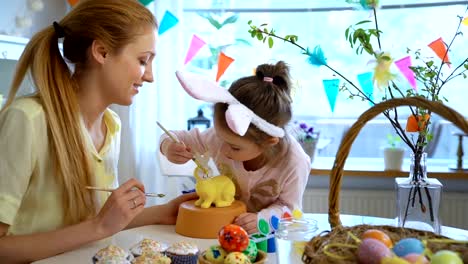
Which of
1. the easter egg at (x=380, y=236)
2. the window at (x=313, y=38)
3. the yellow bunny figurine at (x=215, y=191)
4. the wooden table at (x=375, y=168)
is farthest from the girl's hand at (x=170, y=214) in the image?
the window at (x=313, y=38)

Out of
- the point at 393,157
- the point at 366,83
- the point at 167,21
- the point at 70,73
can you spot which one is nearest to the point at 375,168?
the point at 393,157

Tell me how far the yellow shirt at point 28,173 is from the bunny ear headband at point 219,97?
0.99 ft

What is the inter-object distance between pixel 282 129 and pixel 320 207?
1.30 metres

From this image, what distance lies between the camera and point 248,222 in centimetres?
135

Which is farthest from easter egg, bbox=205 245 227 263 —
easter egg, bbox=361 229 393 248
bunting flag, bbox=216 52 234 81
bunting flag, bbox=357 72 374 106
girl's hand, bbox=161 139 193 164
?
bunting flag, bbox=216 52 234 81

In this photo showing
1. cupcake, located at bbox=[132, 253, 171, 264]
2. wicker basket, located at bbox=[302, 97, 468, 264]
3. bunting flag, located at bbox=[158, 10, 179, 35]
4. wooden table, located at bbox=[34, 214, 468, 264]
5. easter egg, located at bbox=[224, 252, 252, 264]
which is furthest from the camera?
bunting flag, located at bbox=[158, 10, 179, 35]

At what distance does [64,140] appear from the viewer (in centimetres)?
134

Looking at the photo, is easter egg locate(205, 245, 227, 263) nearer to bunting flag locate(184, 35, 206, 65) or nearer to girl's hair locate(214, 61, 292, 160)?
girl's hair locate(214, 61, 292, 160)

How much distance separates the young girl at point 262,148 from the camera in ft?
4.98

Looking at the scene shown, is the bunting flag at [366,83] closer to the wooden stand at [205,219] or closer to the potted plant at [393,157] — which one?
the potted plant at [393,157]

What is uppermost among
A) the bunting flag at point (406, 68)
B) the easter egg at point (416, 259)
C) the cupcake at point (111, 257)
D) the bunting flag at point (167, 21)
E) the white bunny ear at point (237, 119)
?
the bunting flag at point (167, 21)

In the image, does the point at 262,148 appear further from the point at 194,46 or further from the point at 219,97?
the point at 194,46

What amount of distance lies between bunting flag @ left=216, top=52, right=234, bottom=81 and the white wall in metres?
0.94

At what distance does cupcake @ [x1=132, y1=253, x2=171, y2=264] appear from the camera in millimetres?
1070
